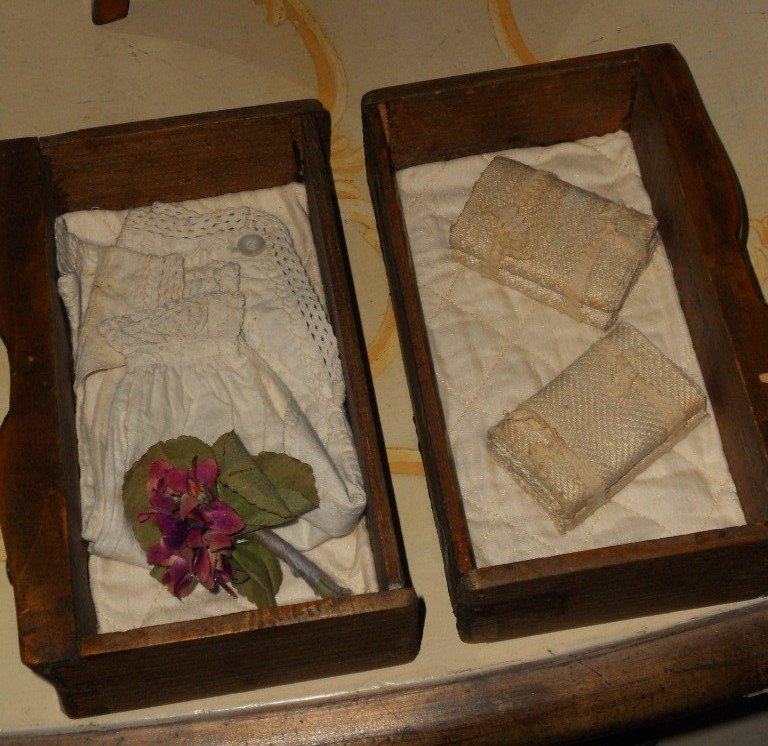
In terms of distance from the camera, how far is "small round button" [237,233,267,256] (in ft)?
3.06

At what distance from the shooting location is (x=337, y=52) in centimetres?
107

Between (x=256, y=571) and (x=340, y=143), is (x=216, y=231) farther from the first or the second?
(x=256, y=571)

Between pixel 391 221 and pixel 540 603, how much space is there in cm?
33

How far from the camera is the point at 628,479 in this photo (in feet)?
2.88

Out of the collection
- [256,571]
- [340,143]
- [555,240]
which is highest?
[340,143]

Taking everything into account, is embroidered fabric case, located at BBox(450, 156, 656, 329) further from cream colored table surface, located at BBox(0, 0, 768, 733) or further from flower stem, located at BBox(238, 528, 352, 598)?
flower stem, located at BBox(238, 528, 352, 598)

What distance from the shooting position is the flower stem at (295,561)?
81 centimetres

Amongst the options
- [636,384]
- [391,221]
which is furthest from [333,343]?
[636,384]

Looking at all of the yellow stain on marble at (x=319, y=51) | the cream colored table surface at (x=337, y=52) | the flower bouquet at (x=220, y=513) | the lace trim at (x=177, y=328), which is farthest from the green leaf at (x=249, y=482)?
the yellow stain on marble at (x=319, y=51)

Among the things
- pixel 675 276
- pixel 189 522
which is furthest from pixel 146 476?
pixel 675 276

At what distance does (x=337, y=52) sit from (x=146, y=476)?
0.49 m

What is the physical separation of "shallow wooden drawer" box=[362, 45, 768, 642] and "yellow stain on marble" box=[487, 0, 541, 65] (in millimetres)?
110

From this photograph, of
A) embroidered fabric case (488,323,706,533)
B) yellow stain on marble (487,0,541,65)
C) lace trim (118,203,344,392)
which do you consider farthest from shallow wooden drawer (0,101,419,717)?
yellow stain on marble (487,0,541,65)

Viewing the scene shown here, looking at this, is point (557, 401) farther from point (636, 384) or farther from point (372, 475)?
point (372, 475)
